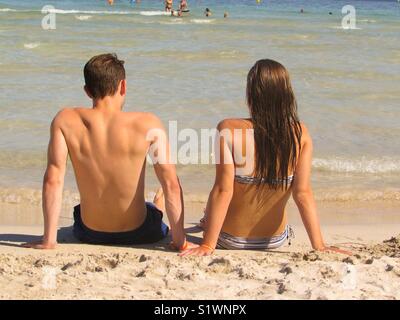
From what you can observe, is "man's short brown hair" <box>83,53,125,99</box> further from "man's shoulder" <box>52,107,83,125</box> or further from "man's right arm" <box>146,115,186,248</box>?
"man's right arm" <box>146,115,186,248</box>

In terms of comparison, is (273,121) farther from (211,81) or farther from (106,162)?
(211,81)

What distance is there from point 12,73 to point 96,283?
8.67 m

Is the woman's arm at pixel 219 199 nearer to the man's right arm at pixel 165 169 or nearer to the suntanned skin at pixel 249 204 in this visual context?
the suntanned skin at pixel 249 204

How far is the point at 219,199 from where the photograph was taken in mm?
3967

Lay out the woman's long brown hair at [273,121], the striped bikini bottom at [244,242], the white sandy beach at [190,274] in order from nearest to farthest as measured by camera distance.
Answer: the white sandy beach at [190,274]
the woman's long brown hair at [273,121]
the striped bikini bottom at [244,242]

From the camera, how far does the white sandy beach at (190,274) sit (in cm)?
330

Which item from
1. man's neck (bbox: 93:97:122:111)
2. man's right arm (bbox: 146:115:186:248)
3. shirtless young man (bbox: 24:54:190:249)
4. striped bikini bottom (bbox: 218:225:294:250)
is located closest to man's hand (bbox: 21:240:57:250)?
shirtless young man (bbox: 24:54:190:249)

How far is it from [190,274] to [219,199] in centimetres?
55

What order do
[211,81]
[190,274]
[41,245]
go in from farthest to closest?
[211,81], [41,245], [190,274]

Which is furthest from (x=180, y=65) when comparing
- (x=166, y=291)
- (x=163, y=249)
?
(x=166, y=291)

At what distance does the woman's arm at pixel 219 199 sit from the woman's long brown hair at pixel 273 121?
0.51 ft

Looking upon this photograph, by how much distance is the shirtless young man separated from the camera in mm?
3920

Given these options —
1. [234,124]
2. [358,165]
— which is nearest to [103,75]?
[234,124]

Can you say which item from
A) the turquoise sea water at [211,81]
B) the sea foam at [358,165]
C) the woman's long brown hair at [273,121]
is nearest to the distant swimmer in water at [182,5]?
the turquoise sea water at [211,81]
